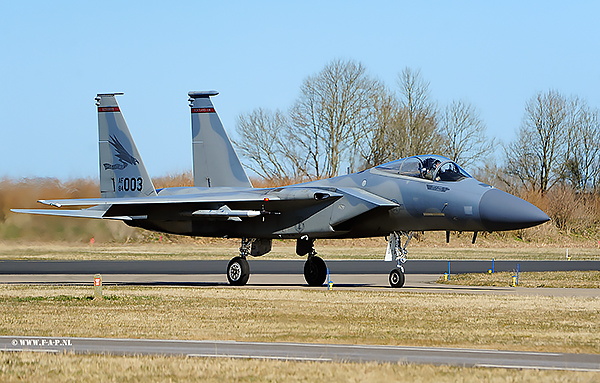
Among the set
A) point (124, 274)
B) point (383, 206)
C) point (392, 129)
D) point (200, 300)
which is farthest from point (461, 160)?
point (200, 300)

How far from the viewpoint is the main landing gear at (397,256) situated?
57.6 ft

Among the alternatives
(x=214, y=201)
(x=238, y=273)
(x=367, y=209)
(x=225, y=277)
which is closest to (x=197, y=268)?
(x=225, y=277)

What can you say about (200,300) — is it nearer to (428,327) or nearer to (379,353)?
(428,327)

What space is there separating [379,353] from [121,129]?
1535 cm

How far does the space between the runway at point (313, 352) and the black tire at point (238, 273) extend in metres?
10.0

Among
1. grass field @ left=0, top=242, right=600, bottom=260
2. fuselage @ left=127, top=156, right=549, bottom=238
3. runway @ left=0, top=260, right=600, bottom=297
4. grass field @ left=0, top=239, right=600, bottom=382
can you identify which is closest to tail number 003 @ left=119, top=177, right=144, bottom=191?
fuselage @ left=127, top=156, right=549, bottom=238

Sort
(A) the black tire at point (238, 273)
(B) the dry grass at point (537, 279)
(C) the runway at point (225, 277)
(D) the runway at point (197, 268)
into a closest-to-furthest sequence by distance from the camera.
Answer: (C) the runway at point (225, 277) < (A) the black tire at point (238, 273) < (B) the dry grass at point (537, 279) < (D) the runway at point (197, 268)

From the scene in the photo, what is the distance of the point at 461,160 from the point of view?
55.6 meters

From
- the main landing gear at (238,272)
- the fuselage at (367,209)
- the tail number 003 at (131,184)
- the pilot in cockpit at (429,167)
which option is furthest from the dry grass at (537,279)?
the tail number 003 at (131,184)

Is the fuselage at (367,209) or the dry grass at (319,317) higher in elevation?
Answer: the fuselage at (367,209)

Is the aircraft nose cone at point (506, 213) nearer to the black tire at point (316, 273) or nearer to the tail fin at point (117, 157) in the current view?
the black tire at point (316, 273)

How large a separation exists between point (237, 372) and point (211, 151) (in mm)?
15565

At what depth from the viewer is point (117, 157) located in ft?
72.2

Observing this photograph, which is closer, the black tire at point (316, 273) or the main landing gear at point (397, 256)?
the main landing gear at point (397, 256)
